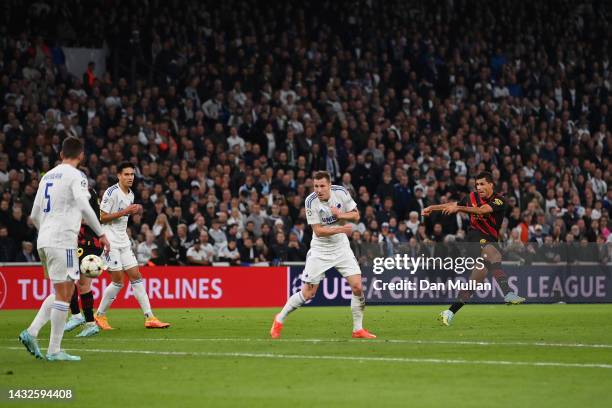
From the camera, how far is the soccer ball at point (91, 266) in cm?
1591

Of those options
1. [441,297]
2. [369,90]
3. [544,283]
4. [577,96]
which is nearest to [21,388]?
[441,297]

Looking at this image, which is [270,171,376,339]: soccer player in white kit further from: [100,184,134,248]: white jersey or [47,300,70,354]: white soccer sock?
[47,300,70,354]: white soccer sock

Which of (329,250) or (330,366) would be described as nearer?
(330,366)

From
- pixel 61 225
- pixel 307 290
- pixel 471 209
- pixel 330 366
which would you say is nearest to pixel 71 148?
pixel 61 225

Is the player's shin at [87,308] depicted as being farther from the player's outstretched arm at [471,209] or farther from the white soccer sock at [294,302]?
the player's outstretched arm at [471,209]

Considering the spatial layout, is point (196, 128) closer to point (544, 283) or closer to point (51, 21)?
point (51, 21)

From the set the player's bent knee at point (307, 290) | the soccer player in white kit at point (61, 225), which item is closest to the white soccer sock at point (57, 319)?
the soccer player in white kit at point (61, 225)

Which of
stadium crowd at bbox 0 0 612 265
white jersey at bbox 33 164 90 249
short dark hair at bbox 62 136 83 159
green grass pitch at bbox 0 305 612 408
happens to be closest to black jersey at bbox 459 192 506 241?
green grass pitch at bbox 0 305 612 408

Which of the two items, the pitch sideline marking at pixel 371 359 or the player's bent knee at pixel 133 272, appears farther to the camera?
the player's bent knee at pixel 133 272

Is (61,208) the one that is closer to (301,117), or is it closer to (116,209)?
(116,209)

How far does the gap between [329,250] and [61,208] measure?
4689 mm

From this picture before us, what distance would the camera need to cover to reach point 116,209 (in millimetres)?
17828

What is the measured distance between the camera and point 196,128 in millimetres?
30625

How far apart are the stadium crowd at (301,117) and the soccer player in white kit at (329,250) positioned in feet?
35.9
